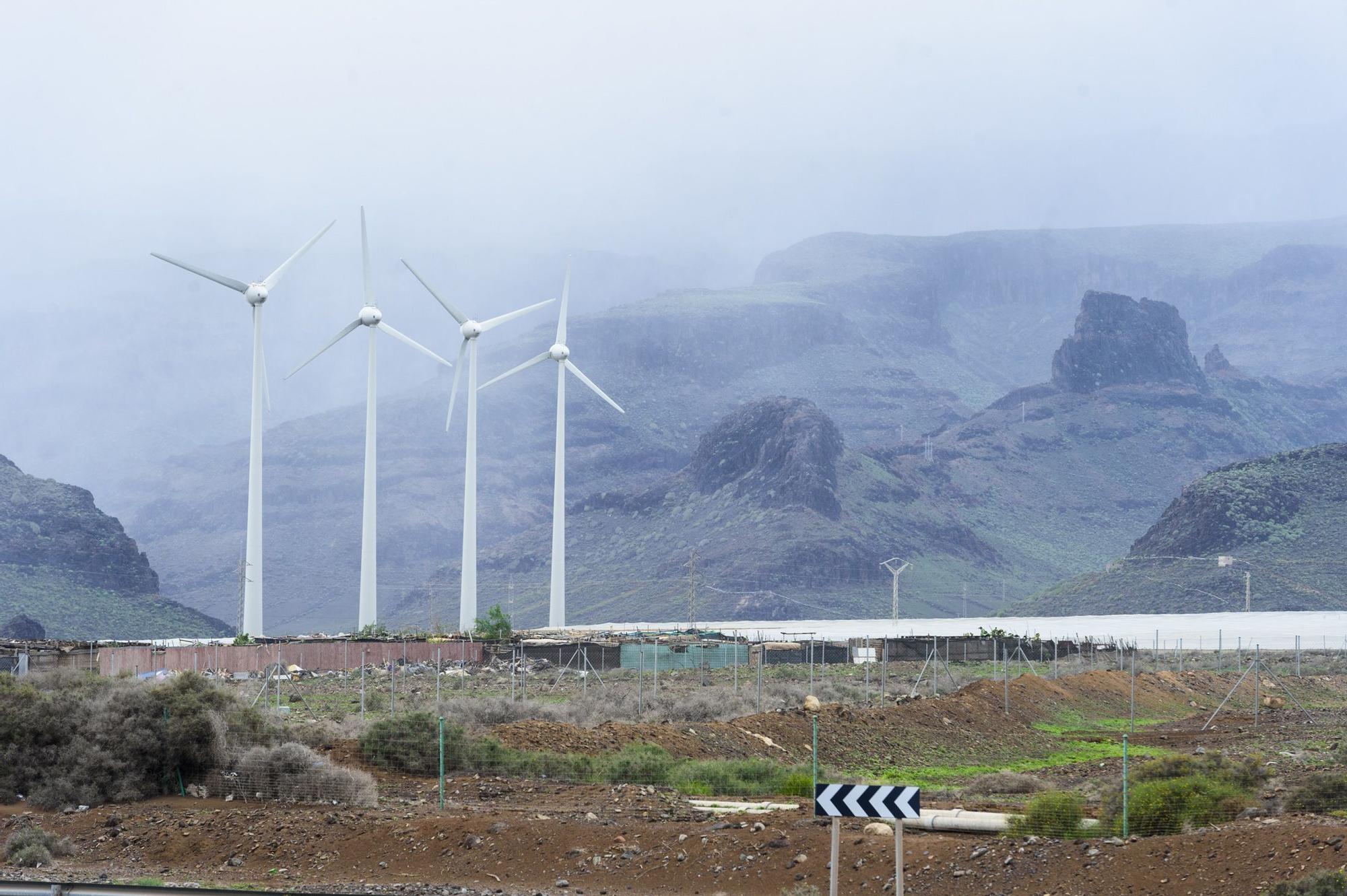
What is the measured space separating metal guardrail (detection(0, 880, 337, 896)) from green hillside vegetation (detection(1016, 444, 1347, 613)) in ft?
521

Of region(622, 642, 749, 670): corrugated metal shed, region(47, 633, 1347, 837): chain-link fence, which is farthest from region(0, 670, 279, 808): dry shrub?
region(622, 642, 749, 670): corrugated metal shed

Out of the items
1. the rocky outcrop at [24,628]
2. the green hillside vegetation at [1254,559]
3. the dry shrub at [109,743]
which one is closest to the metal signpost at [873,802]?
the dry shrub at [109,743]

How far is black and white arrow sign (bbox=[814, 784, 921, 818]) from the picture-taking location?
52.2 feet

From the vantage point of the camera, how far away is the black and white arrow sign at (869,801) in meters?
15.9

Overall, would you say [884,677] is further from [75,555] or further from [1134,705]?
[75,555]

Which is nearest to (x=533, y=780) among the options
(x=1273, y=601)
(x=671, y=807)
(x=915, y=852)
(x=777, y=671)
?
(x=671, y=807)

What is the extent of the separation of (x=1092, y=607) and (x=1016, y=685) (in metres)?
140

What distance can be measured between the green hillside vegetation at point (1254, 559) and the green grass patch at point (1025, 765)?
433 ft

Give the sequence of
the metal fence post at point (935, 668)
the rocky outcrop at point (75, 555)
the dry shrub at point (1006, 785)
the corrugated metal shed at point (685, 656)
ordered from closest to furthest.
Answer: the dry shrub at point (1006, 785)
the metal fence post at point (935, 668)
the corrugated metal shed at point (685, 656)
the rocky outcrop at point (75, 555)

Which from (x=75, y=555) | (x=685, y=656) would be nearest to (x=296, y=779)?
(x=685, y=656)

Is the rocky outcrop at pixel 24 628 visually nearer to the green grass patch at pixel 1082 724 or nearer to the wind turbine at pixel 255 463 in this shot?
the wind turbine at pixel 255 463

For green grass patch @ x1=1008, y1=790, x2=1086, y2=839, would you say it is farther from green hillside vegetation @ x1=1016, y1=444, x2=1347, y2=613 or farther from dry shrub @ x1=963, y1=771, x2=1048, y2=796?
green hillside vegetation @ x1=1016, y1=444, x2=1347, y2=613

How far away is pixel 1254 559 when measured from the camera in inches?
7067

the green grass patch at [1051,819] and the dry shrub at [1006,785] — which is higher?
the green grass patch at [1051,819]
